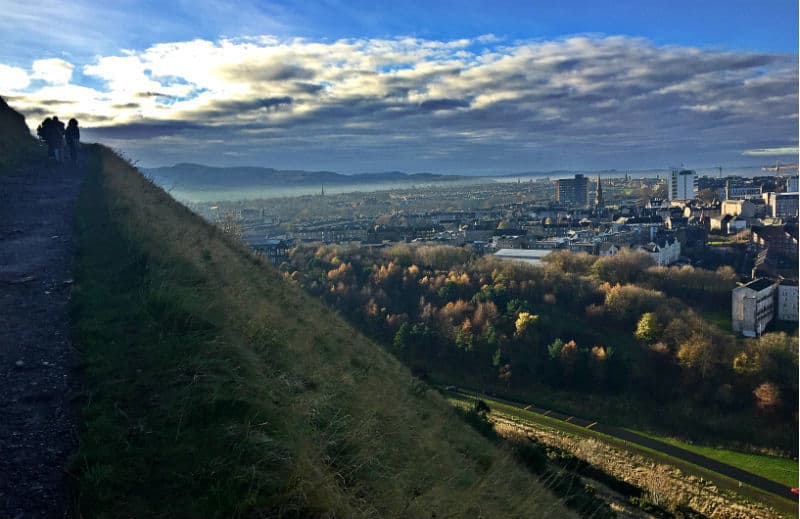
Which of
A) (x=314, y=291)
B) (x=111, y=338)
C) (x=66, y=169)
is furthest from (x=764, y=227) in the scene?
(x=111, y=338)

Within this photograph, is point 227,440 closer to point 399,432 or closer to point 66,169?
point 399,432

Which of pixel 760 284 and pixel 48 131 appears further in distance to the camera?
pixel 760 284

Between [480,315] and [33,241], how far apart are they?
3424 centimetres

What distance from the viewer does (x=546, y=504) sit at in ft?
25.8

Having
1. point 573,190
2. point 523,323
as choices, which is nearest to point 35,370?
point 523,323

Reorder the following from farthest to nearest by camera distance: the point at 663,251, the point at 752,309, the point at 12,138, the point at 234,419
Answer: the point at 663,251
the point at 752,309
the point at 12,138
the point at 234,419

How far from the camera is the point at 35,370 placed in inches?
218

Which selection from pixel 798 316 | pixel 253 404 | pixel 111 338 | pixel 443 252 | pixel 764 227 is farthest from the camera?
pixel 764 227

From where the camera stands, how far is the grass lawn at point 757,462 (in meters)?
23.9

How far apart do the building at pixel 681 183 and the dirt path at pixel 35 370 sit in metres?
169

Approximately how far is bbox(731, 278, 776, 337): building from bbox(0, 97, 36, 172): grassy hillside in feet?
138

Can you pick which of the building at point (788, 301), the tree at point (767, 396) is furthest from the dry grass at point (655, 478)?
the building at point (788, 301)

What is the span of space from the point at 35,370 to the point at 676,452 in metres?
26.6

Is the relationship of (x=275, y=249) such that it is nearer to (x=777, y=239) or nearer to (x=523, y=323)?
(x=523, y=323)
